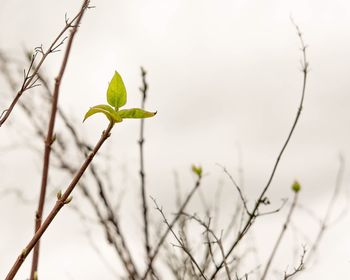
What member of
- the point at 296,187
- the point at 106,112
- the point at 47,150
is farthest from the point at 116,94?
the point at 296,187

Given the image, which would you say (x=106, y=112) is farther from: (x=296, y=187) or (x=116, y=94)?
(x=296, y=187)

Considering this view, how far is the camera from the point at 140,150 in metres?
3.16

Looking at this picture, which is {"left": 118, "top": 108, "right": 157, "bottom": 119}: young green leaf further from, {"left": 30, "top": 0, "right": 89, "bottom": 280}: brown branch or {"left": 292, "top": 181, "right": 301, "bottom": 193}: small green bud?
{"left": 292, "top": 181, "right": 301, "bottom": 193}: small green bud

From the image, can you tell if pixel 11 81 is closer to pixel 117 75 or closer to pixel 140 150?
pixel 140 150

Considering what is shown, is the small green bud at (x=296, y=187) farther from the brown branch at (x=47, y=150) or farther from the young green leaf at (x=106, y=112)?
the young green leaf at (x=106, y=112)

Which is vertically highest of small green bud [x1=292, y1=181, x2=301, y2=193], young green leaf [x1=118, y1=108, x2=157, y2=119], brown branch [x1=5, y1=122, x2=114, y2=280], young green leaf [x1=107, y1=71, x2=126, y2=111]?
small green bud [x1=292, y1=181, x2=301, y2=193]

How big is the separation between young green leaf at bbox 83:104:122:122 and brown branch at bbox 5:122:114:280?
0.03 meters

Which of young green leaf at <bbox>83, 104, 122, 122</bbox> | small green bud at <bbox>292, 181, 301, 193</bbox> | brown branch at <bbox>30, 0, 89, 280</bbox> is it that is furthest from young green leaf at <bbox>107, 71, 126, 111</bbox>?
small green bud at <bbox>292, 181, 301, 193</bbox>

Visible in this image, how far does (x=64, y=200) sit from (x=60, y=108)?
306 centimetres

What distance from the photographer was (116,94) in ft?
3.30

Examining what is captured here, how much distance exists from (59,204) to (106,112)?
0.70 ft

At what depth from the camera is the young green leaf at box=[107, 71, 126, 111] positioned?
39.4 inches

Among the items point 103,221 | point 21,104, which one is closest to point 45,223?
point 103,221

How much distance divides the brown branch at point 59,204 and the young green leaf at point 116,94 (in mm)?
97
